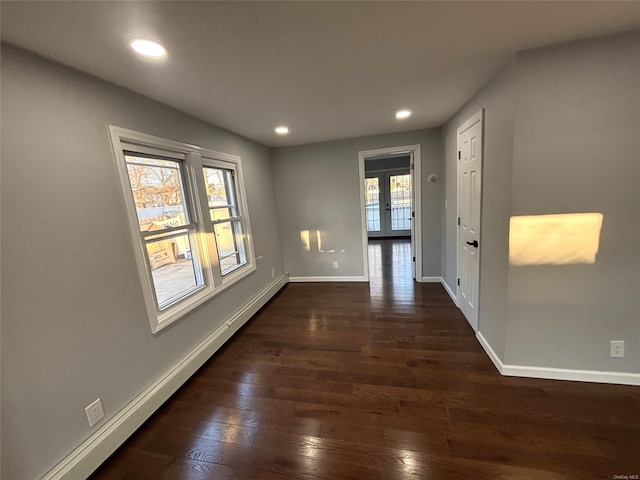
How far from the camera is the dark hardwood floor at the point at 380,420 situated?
1368 mm

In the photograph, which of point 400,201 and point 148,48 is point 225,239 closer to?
point 148,48

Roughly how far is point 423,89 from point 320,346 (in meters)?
2.51

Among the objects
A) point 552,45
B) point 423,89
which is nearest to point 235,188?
point 423,89

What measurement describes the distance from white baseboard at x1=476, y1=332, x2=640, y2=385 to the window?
2.63 m

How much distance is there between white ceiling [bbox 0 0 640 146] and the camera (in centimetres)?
111

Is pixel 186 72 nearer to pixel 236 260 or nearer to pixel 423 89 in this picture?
pixel 423 89

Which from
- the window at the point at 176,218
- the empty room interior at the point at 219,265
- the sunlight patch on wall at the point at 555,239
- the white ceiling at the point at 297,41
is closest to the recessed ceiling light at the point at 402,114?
the empty room interior at the point at 219,265

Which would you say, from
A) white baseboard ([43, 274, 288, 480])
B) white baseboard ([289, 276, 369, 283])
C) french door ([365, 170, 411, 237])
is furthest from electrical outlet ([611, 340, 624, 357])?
french door ([365, 170, 411, 237])

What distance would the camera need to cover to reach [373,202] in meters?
7.82

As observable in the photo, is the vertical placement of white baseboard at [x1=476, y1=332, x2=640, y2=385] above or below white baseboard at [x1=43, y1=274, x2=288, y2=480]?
below

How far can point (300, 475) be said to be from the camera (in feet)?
4.46

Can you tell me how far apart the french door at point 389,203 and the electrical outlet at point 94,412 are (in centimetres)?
688

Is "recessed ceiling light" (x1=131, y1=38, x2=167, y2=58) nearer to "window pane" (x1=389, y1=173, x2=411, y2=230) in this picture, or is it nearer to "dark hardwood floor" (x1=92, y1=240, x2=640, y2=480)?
"dark hardwood floor" (x1=92, y1=240, x2=640, y2=480)

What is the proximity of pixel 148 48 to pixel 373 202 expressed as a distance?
6972mm
